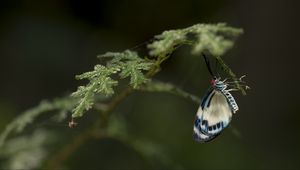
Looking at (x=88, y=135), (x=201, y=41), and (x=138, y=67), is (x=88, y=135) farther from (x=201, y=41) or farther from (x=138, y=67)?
(x=201, y=41)

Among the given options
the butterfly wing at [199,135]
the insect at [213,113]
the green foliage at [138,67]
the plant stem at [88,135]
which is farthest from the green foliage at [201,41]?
the plant stem at [88,135]

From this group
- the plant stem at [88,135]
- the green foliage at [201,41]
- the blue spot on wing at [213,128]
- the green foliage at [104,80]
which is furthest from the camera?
the plant stem at [88,135]

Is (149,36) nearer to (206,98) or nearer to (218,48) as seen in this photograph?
(206,98)

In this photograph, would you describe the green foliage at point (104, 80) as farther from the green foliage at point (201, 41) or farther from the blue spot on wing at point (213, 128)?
the blue spot on wing at point (213, 128)

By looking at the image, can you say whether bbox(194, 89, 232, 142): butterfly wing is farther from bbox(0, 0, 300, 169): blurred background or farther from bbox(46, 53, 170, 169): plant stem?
bbox(0, 0, 300, 169): blurred background

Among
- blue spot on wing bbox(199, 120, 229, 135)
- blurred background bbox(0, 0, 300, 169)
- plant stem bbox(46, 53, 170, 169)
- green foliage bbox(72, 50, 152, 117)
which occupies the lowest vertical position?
blue spot on wing bbox(199, 120, 229, 135)

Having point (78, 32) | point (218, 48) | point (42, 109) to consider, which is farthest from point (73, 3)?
point (218, 48)

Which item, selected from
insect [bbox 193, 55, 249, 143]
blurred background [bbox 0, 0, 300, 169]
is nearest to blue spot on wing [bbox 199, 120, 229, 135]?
insect [bbox 193, 55, 249, 143]

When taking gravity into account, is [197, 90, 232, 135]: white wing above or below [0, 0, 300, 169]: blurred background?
below

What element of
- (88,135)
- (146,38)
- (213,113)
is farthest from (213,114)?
(146,38)
